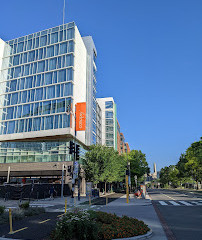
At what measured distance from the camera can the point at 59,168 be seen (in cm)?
4478

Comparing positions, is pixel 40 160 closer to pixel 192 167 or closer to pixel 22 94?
pixel 22 94

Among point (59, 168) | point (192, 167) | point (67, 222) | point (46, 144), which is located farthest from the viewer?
point (192, 167)

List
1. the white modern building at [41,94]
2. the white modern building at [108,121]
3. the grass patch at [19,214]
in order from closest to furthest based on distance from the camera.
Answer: the grass patch at [19,214]
the white modern building at [41,94]
the white modern building at [108,121]

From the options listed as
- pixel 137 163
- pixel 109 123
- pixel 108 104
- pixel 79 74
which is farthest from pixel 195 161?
pixel 108 104

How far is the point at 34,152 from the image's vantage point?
157ft

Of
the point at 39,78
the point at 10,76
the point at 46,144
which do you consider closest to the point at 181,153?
the point at 46,144

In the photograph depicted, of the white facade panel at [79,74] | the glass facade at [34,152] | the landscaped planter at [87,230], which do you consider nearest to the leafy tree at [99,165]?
the glass facade at [34,152]

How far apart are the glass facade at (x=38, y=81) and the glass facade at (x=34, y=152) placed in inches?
138

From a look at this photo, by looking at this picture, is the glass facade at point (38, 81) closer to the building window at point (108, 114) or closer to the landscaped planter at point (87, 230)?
the landscaped planter at point (87, 230)

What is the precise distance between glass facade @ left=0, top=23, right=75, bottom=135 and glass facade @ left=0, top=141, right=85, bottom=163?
352cm

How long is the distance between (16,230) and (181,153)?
7001cm

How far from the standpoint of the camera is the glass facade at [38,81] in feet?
156

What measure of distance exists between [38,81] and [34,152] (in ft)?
57.0

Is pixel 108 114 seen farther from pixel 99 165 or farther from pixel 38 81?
pixel 99 165
